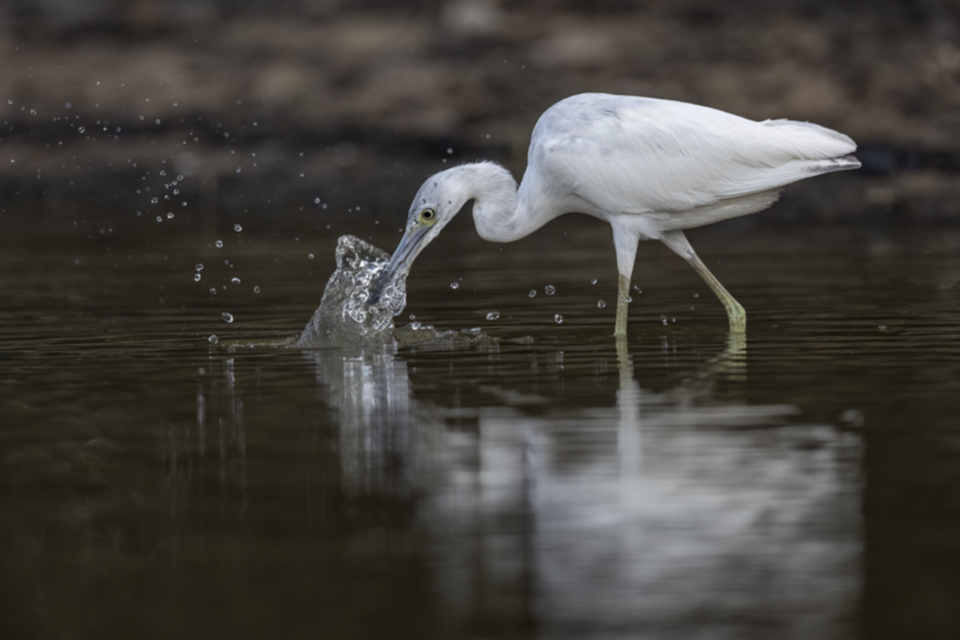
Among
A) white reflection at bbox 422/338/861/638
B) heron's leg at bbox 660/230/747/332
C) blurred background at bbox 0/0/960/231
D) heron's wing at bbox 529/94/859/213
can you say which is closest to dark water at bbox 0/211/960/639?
white reflection at bbox 422/338/861/638

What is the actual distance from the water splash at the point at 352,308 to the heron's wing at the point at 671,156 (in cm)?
140

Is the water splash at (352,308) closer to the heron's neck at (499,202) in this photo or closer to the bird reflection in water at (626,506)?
the heron's neck at (499,202)

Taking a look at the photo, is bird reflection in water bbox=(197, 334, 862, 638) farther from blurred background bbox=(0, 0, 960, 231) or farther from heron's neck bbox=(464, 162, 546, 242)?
blurred background bbox=(0, 0, 960, 231)

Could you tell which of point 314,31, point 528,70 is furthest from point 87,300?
point 314,31

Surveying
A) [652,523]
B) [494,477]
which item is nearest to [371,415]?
[494,477]

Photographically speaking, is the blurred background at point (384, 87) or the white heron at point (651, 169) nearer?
the white heron at point (651, 169)

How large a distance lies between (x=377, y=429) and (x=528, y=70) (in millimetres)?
20747

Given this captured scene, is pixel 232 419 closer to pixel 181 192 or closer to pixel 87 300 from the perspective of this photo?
pixel 87 300

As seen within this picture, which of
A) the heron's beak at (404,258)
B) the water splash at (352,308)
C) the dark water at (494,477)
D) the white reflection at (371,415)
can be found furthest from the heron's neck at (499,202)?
the white reflection at (371,415)

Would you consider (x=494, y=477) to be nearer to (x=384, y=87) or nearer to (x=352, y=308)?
(x=352, y=308)

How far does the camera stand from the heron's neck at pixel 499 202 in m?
11.0

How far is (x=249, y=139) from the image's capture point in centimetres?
2819

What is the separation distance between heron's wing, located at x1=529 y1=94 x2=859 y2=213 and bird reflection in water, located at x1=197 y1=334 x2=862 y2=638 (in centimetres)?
304

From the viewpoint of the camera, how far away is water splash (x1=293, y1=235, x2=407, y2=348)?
1016 cm
